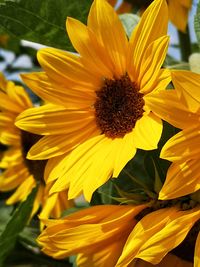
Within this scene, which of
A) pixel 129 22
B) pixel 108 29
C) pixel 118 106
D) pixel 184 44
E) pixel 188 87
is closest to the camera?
pixel 188 87

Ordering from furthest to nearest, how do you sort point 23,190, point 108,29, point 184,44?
1. point 23,190
2. point 184,44
3. point 108,29

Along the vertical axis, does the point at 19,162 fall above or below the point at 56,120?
below

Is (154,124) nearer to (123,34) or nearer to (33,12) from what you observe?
(123,34)

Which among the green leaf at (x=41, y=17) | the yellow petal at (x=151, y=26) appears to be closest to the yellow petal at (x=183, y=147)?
the yellow petal at (x=151, y=26)

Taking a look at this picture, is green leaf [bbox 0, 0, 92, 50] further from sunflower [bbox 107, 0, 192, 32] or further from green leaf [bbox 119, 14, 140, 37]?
sunflower [bbox 107, 0, 192, 32]

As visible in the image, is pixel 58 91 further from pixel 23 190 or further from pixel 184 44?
pixel 23 190

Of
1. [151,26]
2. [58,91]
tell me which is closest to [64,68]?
[58,91]

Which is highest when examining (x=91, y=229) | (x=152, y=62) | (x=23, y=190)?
(x=152, y=62)

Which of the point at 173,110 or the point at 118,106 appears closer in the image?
the point at 173,110
